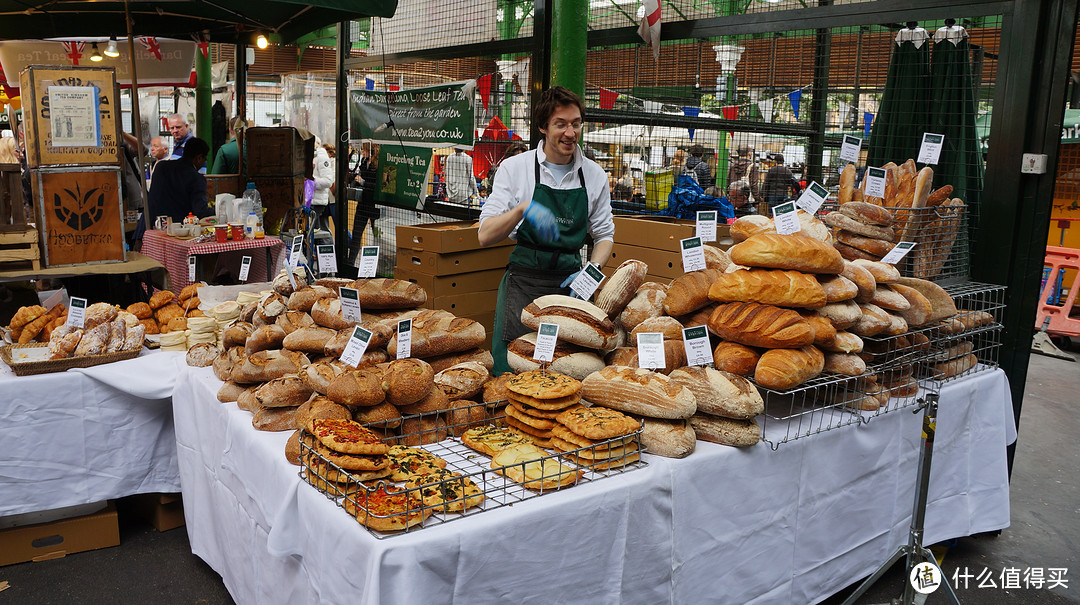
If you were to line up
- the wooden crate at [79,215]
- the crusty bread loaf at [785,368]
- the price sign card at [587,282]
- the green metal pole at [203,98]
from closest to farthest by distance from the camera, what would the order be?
the crusty bread loaf at [785,368]
the price sign card at [587,282]
the wooden crate at [79,215]
the green metal pole at [203,98]

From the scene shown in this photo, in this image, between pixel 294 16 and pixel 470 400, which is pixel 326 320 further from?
pixel 294 16

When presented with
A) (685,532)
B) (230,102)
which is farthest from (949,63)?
(230,102)

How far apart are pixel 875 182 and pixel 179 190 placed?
18.7 ft

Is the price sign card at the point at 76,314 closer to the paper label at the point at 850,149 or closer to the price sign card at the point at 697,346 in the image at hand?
the price sign card at the point at 697,346

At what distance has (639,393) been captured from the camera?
225cm

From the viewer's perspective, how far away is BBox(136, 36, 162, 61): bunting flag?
9781mm

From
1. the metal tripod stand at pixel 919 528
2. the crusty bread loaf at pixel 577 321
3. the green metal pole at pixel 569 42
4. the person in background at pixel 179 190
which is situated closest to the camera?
the crusty bread loaf at pixel 577 321

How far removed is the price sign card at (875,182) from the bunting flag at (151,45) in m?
9.34

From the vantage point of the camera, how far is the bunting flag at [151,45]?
→ 385 inches

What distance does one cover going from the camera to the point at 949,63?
12.1 ft

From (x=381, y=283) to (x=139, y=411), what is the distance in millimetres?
1440

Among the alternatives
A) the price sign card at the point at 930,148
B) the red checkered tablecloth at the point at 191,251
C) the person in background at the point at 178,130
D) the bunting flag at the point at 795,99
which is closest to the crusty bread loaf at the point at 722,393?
the price sign card at the point at 930,148

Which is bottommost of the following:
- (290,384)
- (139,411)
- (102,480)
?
(102,480)

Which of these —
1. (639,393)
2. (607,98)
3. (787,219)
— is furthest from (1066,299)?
(639,393)
